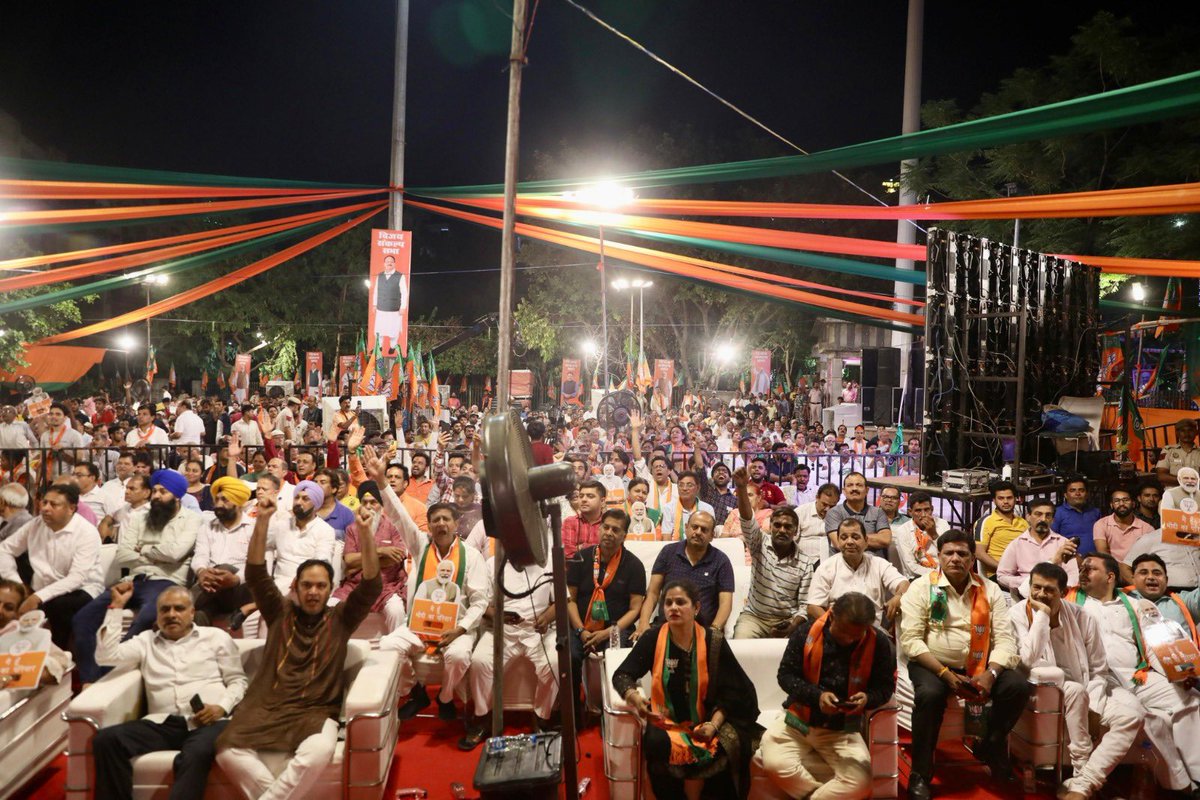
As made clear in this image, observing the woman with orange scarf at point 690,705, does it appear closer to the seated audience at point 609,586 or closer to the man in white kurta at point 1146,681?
the seated audience at point 609,586

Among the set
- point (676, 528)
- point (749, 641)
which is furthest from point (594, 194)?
point (749, 641)

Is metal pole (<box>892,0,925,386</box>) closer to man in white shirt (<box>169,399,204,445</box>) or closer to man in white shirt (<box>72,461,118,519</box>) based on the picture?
man in white shirt (<box>169,399,204,445</box>)

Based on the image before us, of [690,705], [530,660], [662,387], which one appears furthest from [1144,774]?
[662,387]

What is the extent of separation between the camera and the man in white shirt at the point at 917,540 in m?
6.47

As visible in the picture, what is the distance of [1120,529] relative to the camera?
22.8 feet

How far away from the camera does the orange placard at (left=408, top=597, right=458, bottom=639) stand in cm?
557

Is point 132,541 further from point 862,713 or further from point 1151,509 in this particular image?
point 1151,509

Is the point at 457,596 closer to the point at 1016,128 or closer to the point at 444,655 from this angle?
the point at 444,655

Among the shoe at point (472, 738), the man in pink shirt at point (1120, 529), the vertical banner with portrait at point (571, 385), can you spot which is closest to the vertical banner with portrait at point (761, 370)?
the vertical banner with portrait at point (571, 385)

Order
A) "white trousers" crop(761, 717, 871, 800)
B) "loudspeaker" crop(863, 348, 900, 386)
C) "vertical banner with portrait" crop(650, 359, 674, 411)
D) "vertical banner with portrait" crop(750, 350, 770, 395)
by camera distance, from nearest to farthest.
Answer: "white trousers" crop(761, 717, 871, 800) → "loudspeaker" crop(863, 348, 900, 386) → "vertical banner with portrait" crop(650, 359, 674, 411) → "vertical banner with portrait" crop(750, 350, 770, 395)

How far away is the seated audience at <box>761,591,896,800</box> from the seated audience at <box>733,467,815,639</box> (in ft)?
4.04


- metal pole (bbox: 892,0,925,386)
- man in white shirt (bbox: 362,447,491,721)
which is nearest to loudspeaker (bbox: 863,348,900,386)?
metal pole (bbox: 892,0,925,386)

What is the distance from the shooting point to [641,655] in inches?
178

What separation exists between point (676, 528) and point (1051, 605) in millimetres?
3425
